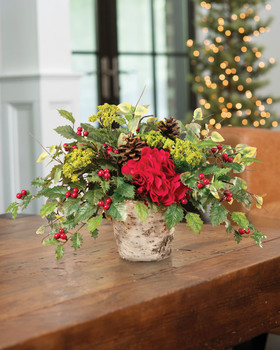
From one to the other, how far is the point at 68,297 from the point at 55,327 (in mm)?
165

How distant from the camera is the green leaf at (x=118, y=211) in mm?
1329

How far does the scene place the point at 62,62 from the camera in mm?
4215

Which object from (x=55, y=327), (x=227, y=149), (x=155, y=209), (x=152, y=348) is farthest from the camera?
(x=227, y=149)

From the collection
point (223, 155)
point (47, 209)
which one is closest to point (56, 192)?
point (47, 209)

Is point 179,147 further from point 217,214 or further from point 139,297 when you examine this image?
point 139,297

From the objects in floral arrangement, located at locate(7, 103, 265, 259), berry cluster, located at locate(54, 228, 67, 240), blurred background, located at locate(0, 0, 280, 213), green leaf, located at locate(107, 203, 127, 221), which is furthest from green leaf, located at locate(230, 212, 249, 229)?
blurred background, located at locate(0, 0, 280, 213)

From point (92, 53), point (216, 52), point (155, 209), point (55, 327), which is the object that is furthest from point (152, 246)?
point (216, 52)

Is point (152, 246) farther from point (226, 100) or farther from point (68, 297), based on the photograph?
point (226, 100)

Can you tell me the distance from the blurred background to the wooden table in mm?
2580

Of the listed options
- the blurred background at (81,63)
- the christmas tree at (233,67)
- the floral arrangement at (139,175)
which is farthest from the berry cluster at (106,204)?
the christmas tree at (233,67)

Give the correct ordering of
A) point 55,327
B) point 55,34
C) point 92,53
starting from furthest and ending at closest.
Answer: point 92,53
point 55,34
point 55,327

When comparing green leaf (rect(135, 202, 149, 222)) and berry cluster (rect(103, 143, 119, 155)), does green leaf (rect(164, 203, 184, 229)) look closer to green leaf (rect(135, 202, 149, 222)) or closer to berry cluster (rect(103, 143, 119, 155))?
green leaf (rect(135, 202, 149, 222))

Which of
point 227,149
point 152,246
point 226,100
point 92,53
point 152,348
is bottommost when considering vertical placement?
point 152,348

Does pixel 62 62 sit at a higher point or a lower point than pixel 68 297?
higher
